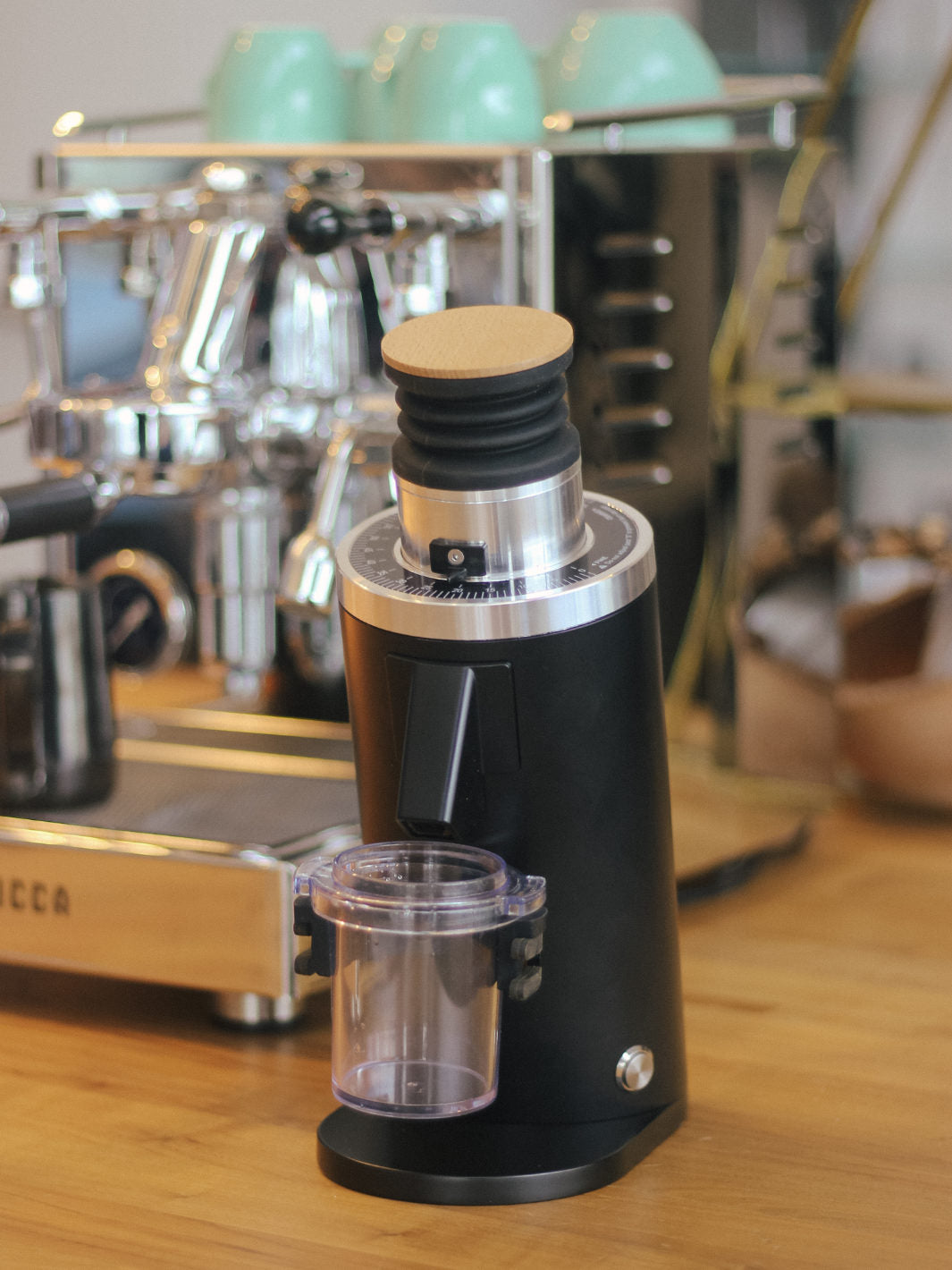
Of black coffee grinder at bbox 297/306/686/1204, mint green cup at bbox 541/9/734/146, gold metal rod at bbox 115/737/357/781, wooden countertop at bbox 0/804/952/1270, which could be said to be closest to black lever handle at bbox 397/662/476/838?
black coffee grinder at bbox 297/306/686/1204

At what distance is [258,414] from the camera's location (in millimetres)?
555

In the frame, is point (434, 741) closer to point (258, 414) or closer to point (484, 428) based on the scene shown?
point (484, 428)

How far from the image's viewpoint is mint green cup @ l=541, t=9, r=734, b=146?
27.0 inches

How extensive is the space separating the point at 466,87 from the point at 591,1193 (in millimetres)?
432

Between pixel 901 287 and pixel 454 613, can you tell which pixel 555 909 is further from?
pixel 901 287

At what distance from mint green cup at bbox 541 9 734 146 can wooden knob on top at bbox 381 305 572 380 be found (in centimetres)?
28

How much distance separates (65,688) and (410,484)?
234 millimetres

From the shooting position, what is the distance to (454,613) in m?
0.41

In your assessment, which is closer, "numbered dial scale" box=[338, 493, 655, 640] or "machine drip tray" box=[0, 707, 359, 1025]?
"numbered dial scale" box=[338, 493, 655, 640]

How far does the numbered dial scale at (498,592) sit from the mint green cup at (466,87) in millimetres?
272

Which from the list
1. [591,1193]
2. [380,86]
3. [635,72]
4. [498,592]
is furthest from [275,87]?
[591,1193]

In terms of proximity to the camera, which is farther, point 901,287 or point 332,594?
point 901,287

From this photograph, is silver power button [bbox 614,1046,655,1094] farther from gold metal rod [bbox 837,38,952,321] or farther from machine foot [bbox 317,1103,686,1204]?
gold metal rod [bbox 837,38,952,321]

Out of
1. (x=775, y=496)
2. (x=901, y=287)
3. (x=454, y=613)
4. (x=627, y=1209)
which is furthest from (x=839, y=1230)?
(x=901, y=287)
